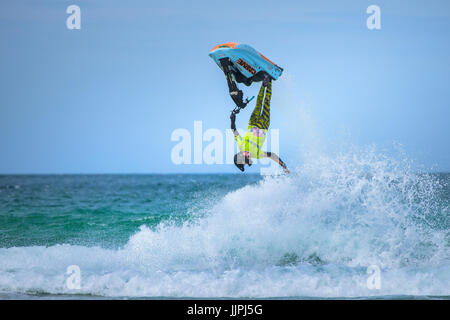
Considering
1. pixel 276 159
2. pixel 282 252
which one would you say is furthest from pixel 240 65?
pixel 282 252

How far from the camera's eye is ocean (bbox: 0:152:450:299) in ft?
23.2

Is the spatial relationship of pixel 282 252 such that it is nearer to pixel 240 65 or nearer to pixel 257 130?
pixel 257 130

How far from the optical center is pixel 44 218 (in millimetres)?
14727

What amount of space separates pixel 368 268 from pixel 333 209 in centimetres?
163

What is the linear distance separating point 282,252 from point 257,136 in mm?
2673

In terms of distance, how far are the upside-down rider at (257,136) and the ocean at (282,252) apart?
1.86m

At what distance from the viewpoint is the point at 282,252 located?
347 inches

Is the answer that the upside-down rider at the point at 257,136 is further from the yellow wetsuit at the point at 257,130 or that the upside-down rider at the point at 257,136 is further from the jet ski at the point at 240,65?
the jet ski at the point at 240,65

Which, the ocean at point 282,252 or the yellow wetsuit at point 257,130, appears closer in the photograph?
the ocean at point 282,252

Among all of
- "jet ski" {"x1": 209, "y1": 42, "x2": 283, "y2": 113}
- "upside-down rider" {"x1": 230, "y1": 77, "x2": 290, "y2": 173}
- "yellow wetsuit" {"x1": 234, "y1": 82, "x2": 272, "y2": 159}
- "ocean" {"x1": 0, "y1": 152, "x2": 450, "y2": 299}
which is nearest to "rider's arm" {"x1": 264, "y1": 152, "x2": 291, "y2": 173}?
"upside-down rider" {"x1": 230, "y1": 77, "x2": 290, "y2": 173}

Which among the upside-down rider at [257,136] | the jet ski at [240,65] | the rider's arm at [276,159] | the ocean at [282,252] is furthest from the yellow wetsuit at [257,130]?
the ocean at [282,252]

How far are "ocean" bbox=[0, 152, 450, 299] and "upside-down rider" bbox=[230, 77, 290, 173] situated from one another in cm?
186

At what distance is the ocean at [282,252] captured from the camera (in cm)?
709
